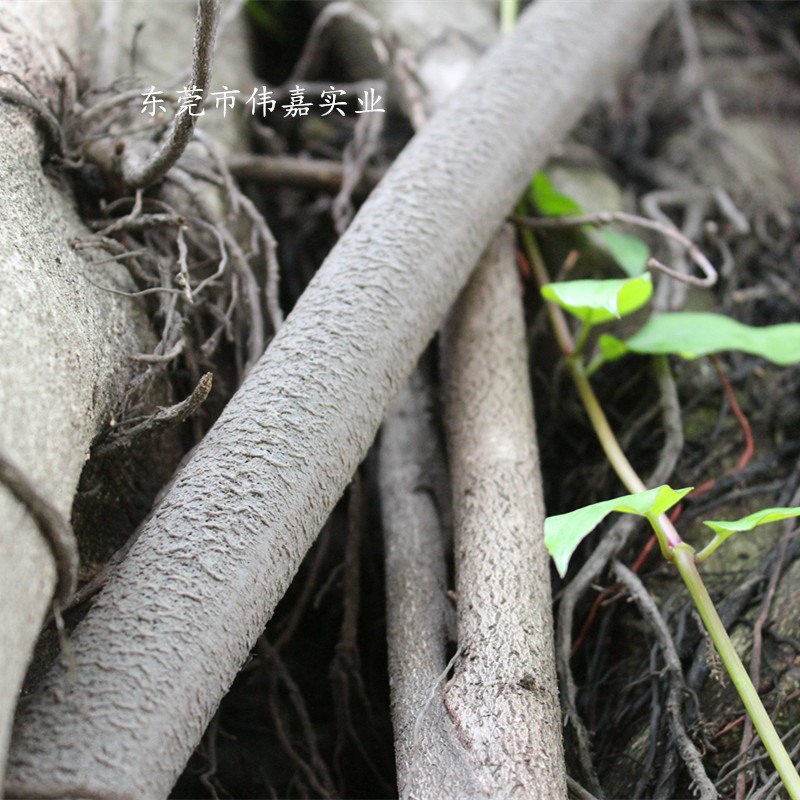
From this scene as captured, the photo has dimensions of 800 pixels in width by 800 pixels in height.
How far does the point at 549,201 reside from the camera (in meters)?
1.32

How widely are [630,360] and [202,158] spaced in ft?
2.35

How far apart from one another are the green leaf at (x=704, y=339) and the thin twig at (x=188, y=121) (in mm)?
609

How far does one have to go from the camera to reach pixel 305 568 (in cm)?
120

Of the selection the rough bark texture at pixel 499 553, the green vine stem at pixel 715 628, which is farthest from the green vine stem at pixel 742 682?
the rough bark texture at pixel 499 553

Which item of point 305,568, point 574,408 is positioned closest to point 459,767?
point 305,568

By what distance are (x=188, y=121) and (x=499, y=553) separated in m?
0.57

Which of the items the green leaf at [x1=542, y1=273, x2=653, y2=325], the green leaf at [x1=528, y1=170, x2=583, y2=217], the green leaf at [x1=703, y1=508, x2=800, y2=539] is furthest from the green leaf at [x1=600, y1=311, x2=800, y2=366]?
the green leaf at [x1=703, y1=508, x2=800, y2=539]

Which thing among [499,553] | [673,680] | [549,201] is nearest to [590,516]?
[499,553]

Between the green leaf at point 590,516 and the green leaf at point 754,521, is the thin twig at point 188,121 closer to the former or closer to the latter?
the green leaf at point 590,516

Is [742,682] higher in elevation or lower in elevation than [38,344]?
lower

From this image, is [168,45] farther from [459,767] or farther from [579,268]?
[459,767]

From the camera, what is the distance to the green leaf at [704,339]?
3.61 feet

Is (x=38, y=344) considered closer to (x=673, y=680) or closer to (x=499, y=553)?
(x=499, y=553)

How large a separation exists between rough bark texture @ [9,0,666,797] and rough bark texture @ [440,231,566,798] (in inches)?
4.5
